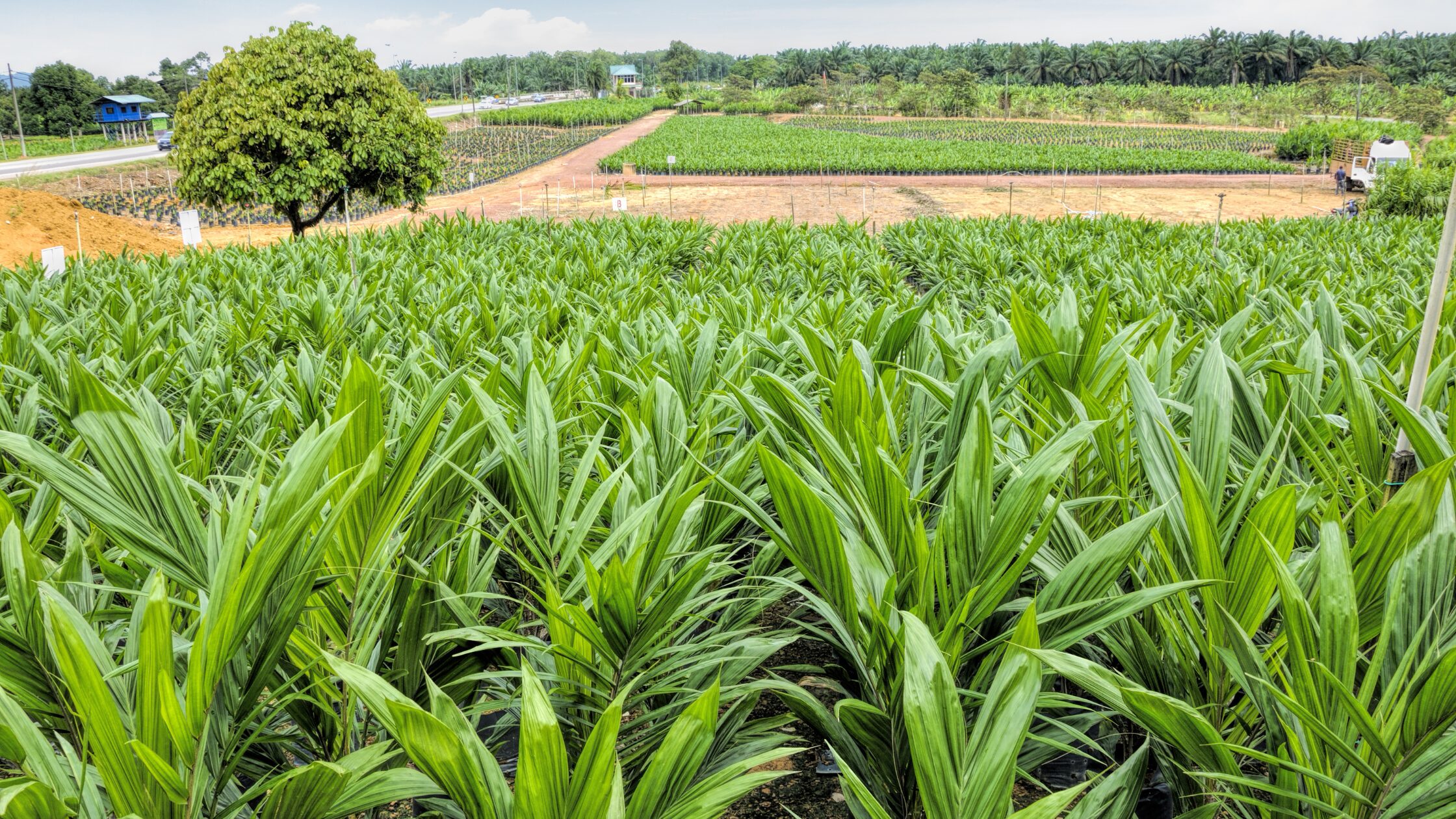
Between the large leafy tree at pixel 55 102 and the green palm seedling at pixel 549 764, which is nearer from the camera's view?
the green palm seedling at pixel 549 764

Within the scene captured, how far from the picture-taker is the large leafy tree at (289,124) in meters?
12.6

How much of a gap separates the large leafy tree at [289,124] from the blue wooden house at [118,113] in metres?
40.6

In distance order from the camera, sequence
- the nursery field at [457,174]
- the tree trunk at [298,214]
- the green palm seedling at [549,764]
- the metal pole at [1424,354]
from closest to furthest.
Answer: the green palm seedling at [549,764] → the metal pole at [1424,354] → the tree trunk at [298,214] → the nursery field at [457,174]

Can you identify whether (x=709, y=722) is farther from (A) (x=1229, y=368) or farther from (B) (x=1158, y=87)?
(B) (x=1158, y=87)

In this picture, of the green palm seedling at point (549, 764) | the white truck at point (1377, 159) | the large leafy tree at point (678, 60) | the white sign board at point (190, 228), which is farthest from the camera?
the large leafy tree at point (678, 60)

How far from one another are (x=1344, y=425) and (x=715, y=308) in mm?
2759

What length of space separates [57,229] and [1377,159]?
3334cm

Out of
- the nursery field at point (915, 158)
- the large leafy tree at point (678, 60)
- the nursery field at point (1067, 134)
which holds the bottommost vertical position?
the nursery field at point (915, 158)

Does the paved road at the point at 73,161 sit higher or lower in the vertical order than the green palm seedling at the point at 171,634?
higher

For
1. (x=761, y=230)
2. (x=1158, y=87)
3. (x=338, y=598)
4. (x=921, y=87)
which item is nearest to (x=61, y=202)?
(x=761, y=230)

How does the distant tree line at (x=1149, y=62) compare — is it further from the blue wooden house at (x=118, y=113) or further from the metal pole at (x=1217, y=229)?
the metal pole at (x=1217, y=229)

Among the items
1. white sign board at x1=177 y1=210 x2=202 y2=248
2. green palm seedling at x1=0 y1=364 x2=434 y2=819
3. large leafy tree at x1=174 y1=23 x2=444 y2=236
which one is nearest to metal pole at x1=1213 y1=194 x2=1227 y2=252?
green palm seedling at x1=0 y1=364 x2=434 y2=819

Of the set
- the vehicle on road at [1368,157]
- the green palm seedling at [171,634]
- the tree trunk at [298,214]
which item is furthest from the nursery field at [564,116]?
the green palm seedling at [171,634]

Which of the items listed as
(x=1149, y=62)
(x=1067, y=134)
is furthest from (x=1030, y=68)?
(x=1067, y=134)
